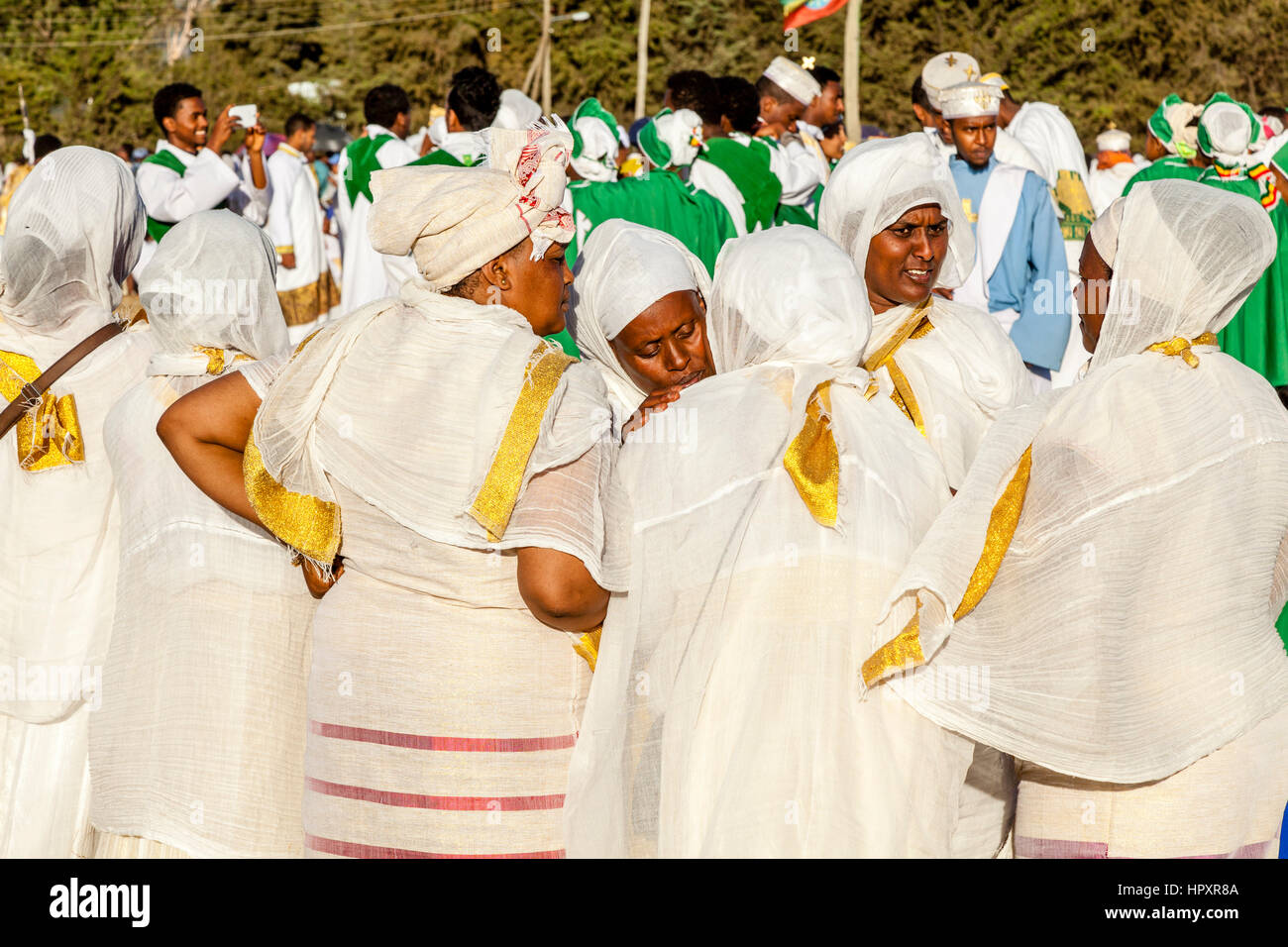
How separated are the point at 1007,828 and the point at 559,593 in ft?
3.66

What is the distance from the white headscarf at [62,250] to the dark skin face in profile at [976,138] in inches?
148

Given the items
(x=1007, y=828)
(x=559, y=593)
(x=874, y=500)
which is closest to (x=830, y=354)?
(x=874, y=500)

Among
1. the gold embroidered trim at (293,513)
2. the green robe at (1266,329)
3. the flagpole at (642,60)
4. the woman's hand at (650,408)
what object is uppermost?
the flagpole at (642,60)

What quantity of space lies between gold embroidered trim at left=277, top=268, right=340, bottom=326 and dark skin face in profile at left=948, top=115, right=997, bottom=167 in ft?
16.8

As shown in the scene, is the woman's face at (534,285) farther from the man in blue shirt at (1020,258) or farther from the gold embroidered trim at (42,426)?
the man in blue shirt at (1020,258)

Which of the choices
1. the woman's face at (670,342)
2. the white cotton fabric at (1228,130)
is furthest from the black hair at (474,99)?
the woman's face at (670,342)

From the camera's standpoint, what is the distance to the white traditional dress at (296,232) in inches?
395

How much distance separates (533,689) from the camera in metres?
2.73

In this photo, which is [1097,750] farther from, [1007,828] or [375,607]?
[375,607]

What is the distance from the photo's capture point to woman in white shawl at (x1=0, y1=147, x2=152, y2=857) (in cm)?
359

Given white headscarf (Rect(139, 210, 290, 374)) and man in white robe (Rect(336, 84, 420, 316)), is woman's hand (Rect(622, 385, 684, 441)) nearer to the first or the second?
white headscarf (Rect(139, 210, 290, 374))

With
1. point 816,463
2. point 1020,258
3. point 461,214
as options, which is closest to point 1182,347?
point 816,463

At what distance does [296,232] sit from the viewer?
33.0 feet

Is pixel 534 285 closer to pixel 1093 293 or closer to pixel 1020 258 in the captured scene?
pixel 1093 293
